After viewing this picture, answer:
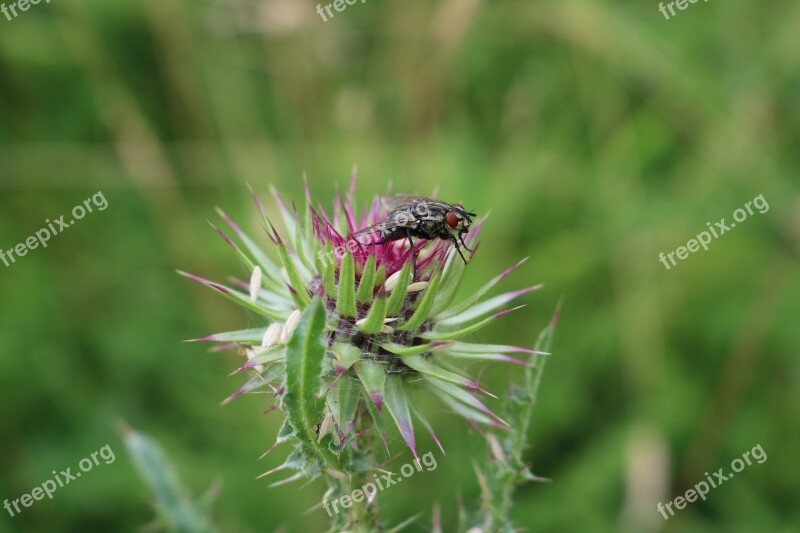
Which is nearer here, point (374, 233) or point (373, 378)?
point (373, 378)

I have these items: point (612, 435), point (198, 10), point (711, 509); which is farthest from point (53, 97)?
point (711, 509)

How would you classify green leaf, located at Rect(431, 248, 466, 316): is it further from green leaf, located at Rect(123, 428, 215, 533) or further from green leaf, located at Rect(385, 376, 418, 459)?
green leaf, located at Rect(123, 428, 215, 533)

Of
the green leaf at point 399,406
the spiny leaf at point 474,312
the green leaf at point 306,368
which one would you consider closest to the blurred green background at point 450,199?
the spiny leaf at point 474,312

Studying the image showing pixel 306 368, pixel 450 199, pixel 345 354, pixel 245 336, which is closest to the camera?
pixel 306 368

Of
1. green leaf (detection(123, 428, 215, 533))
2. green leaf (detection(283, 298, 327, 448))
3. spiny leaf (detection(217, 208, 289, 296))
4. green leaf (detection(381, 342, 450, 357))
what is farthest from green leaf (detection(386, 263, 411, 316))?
green leaf (detection(123, 428, 215, 533))

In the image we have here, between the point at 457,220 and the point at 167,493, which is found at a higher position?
the point at 457,220

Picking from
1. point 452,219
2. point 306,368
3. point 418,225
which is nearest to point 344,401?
point 306,368

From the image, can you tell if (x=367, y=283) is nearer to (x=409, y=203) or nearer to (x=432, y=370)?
(x=432, y=370)

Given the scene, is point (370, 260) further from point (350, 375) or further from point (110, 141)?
point (110, 141)
